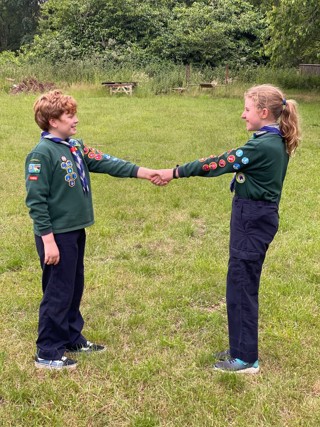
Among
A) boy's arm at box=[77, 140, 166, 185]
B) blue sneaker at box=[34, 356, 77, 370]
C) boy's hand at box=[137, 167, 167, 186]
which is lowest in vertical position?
blue sneaker at box=[34, 356, 77, 370]

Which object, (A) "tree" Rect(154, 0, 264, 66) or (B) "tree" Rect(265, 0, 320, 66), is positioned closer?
(B) "tree" Rect(265, 0, 320, 66)

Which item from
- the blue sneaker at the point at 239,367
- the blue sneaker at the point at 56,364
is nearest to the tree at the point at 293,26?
the blue sneaker at the point at 239,367

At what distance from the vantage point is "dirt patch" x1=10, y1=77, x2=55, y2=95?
20391mm

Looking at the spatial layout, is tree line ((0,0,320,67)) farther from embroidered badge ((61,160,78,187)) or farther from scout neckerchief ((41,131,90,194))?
embroidered badge ((61,160,78,187))

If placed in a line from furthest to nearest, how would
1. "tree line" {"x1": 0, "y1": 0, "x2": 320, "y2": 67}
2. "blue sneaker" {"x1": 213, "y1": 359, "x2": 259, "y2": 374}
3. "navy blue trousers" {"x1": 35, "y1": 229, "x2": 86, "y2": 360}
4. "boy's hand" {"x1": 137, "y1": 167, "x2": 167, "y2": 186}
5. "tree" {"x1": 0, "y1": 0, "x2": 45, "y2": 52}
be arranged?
"tree" {"x1": 0, "y1": 0, "x2": 45, "y2": 52}
"tree line" {"x1": 0, "y1": 0, "x2": 320, "y2": 67}
"boy's hand" {"x1": 137, "y1": 167, "x2": 167, "y2": 186}
"blue sneaker" {"x1": 213, "y1": 359, "x2": 259, "y2": 374}
"navy blue trousers" {"x1": 35, "y1": 229, "x2": 86, "y2": 360}

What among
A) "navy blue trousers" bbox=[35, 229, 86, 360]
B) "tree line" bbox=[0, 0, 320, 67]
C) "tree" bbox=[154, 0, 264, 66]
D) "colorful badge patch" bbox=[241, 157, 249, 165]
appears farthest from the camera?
"tree" bbox=[154, 0, 264, 66]

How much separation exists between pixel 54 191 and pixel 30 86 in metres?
19.2

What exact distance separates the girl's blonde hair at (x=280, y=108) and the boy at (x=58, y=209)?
1.17 metres

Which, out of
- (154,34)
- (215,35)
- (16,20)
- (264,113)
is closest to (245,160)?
(264,113)

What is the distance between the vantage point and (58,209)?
10.1 ft

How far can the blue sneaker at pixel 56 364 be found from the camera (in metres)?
3.26

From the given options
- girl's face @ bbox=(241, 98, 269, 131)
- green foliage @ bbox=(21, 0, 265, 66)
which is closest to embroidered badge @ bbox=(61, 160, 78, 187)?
girl's face @ bbox=(241, 98, 269, 131)

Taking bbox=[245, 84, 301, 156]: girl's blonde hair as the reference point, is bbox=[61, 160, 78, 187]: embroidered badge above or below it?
below

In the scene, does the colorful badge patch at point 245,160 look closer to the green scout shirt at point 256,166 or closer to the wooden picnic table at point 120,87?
the green scout shirt at point 256,166
